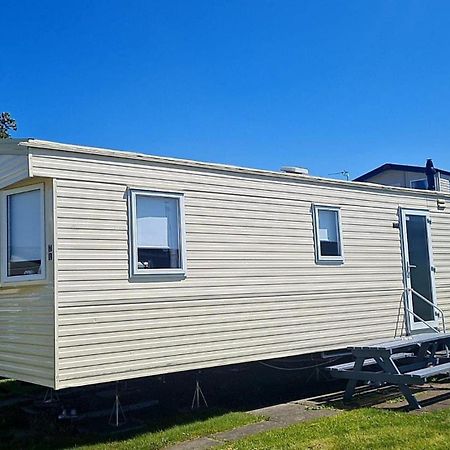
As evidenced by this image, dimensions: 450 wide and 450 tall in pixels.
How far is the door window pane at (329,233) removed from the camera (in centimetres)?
867

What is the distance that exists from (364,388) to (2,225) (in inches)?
212

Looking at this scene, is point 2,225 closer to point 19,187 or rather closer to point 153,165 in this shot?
point 19,187

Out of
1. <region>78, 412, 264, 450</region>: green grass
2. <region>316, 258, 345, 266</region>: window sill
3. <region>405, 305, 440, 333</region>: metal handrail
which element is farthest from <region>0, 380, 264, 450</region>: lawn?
<region>405, 305, 440, 333</region>: metal handrail

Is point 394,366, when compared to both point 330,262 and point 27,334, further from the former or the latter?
point 27,334

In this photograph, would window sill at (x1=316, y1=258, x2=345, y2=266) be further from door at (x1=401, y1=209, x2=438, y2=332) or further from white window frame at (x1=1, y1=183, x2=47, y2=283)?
white window frame at (x1=1, y1=183, x2=47, y2=283)

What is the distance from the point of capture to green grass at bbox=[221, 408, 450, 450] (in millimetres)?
5527

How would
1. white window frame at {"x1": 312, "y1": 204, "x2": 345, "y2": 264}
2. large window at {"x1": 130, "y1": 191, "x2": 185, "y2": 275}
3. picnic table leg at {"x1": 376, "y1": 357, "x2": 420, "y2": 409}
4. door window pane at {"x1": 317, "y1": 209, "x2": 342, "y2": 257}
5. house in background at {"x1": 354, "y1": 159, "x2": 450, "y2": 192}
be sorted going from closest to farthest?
large window at {"x1": 130, "y1": 191, "x2": 185, "y2": 275} → picnic table leg at {"x1": 376, "y1": 357, "x2": 420, "y2": 409} → white window frame at {"x1": 312, "y1": 204, "x2": 345, "y2": 264} → door window pane at {"x1": 317, "y1": 209, "x2": 342, "y2": 257} → house in background at {"x1": 354, "y1": 159, "x2": 450, "y2": 192}

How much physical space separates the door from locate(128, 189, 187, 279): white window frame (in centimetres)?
441

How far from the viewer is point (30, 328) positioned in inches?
243

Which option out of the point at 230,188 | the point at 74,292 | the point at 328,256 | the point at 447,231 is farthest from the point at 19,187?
the point at 447,231

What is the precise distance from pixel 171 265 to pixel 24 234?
162cm

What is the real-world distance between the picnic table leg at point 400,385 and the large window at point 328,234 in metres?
1.67

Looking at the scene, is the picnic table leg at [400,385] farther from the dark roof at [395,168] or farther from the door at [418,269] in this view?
the dark roof at [395,168]

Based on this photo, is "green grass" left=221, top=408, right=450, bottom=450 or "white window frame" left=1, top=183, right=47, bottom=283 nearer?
"green grass" left=221, top=408, right=450, bottom=450
